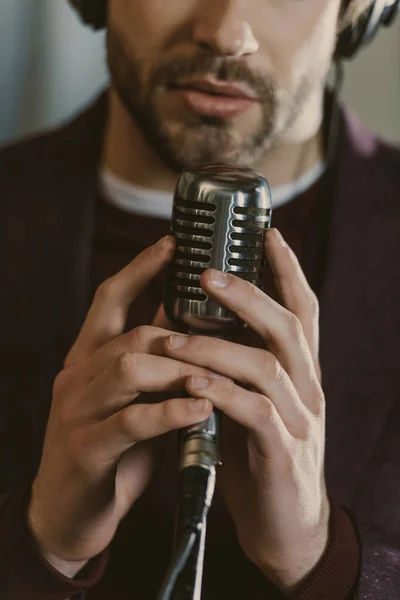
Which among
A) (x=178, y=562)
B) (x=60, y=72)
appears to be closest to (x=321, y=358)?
(x=178, y=562)

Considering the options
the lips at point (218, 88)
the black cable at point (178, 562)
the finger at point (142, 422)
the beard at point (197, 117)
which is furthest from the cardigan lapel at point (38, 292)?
the black cable at point (178, 562)

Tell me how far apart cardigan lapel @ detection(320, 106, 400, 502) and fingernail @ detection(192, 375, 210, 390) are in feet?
1.39

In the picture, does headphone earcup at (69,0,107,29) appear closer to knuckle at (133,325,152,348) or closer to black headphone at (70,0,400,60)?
black headphone at (70,0,400,60)

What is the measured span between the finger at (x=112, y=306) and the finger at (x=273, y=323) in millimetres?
96

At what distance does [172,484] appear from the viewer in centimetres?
101

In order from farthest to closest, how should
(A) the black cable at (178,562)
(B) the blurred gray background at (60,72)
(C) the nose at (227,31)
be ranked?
(B) the blurred gray background at (60,72) < (C) the nose at (227,31) < (A) the black cable at (178,562)

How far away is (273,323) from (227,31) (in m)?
0.43

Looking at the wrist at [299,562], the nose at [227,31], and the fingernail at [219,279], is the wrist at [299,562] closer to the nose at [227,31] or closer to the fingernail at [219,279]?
the fingernail at [219,279]

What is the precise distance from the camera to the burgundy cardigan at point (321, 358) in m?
0.80

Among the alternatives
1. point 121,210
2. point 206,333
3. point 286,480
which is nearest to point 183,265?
point 206,333

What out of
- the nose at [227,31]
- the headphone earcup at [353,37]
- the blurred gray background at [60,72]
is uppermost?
the blurred gray background at [60,72]

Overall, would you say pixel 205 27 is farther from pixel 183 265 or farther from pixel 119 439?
pixel 119 439

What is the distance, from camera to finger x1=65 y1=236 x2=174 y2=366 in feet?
2.26

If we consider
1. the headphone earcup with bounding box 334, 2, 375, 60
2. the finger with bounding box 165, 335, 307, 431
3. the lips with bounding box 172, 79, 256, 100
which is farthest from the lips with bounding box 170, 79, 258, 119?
the finger with bounding box 165, 335, 307, 431
